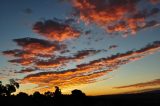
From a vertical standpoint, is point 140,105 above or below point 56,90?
below

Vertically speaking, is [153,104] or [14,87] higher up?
[14,87]

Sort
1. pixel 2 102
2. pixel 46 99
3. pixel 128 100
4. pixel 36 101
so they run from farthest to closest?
pixel 128 100 < pixel 46 99 < pixel 36 101 < pixel 2 102

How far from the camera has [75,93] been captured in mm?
143375

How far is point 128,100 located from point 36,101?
50.5 meters

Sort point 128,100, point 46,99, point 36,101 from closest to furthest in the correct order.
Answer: point 36,101
point 46,99
point 128,100

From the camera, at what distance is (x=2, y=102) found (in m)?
105

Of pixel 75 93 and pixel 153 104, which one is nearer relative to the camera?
pixel 153 104

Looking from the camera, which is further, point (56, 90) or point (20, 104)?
point (56, 90)

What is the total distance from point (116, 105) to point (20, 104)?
46740mm

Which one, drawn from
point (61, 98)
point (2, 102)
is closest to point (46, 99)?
point (61, 98)

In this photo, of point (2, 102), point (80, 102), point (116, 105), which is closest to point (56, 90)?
point (80, 102)

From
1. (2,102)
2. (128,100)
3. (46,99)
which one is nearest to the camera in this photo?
(2,102)

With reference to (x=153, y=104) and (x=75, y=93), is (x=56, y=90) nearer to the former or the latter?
(x=75, y=93)

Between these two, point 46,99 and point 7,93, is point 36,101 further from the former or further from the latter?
point 7,93
